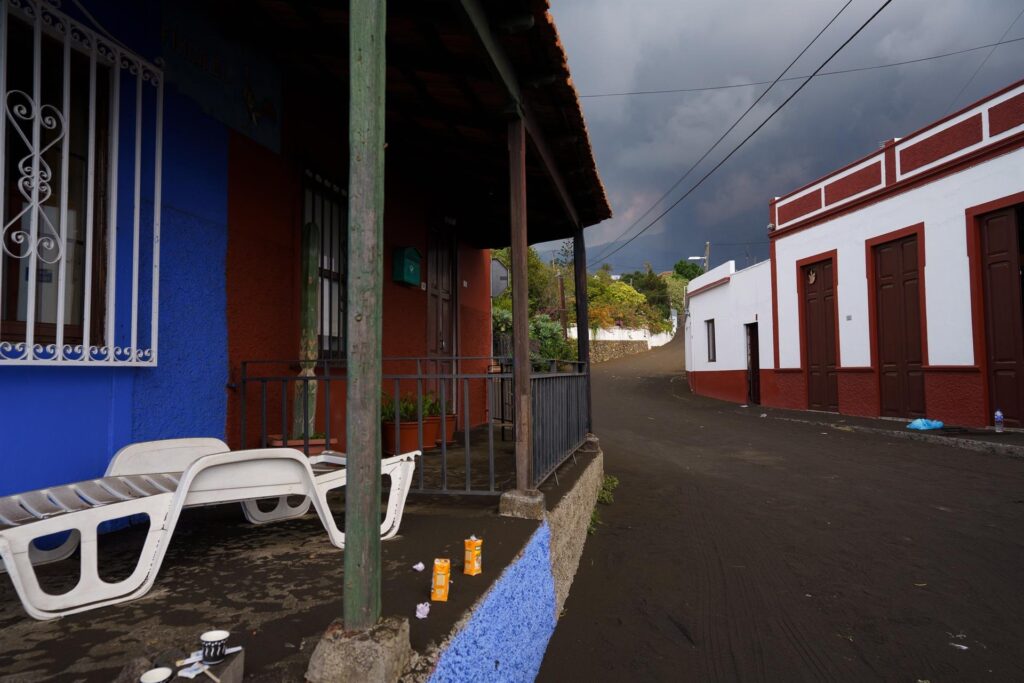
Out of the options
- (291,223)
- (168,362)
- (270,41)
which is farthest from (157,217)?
(270,41)

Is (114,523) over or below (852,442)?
over

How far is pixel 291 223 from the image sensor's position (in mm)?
4289

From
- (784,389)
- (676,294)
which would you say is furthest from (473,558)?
(676,294)

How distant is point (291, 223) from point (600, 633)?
349 centimetres

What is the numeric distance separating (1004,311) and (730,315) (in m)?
9.05

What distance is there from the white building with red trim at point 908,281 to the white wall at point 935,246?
2 centimetres

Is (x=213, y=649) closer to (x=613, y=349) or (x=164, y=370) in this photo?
(x=164, y=370)

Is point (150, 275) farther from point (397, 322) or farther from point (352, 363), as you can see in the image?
point (397, 322)

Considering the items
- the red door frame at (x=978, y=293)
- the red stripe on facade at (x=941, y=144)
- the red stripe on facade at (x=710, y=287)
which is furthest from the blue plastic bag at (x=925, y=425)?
the red stripe on facade at (x=710, y=287)

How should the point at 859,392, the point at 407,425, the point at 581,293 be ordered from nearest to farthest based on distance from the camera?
the point at 407,425
the point at 581,293
the point at 859,392

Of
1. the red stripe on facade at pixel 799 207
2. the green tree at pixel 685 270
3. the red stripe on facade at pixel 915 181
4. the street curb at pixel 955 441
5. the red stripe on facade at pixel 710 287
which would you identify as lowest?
the street curb at pixel 955 441

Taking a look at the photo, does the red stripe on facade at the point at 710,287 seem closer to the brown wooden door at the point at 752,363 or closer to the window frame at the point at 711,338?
the window frame at the point at 711,338

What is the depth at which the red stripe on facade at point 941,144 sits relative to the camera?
970 centimetres

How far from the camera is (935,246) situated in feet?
33.9
